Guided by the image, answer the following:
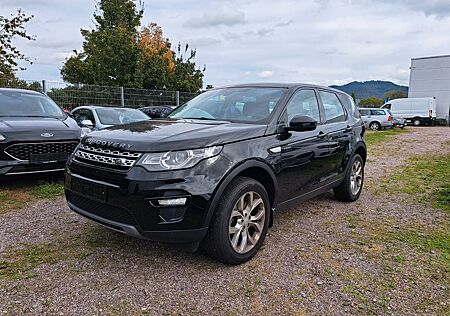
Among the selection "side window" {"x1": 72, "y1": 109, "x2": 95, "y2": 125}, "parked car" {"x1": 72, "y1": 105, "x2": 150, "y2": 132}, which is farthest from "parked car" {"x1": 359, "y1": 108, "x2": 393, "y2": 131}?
"side window" {"x1": 72, "y1": 109, "x2": 95, "y2": 125}

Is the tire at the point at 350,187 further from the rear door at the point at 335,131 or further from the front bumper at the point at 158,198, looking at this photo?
the front bumper at the point at 158,198

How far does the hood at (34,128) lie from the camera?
5.12 m

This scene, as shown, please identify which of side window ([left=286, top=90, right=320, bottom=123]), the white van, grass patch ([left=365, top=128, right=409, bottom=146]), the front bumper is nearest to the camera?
the front bumper

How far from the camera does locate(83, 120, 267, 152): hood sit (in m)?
2.89

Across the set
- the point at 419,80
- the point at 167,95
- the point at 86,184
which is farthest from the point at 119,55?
the point at 419,80

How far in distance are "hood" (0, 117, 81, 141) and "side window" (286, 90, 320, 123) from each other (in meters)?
3.49

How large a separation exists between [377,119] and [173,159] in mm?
24336

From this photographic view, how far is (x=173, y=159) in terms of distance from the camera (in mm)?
2840

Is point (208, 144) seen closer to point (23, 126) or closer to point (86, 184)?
point (86, 184)

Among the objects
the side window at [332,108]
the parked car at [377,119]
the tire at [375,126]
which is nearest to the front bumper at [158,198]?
the side window at [332,108]

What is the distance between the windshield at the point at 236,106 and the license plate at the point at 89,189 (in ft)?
4.62

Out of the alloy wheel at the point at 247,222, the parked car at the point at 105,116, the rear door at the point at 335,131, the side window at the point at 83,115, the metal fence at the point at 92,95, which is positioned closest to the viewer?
the alloy wheel at the point at 247,222

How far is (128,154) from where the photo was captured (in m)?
2.89

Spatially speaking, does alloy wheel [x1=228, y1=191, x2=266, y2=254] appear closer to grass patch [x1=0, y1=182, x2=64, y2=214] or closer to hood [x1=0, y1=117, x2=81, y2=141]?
grass patch [x1=0, y1=182, x2=64, y2=214]
